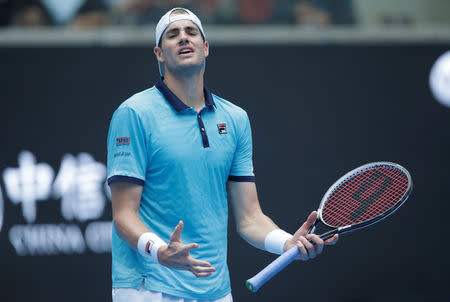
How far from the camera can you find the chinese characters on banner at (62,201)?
5.59 m

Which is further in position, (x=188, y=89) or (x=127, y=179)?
(x=188, y=89)

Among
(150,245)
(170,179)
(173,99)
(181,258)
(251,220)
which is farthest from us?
(251,220)

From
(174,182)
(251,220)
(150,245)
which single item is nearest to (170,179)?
(174,182)

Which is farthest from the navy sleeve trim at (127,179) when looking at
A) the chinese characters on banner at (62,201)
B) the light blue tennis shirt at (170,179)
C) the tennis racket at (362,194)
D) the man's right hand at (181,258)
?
the chinese characters on banner at (62,201)

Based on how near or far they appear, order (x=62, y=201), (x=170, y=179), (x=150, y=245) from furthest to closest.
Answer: (x=62, y=201), (x=170, y=179), (x=150, y=245)

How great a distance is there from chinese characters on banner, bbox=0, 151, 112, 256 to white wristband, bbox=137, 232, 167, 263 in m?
3.12

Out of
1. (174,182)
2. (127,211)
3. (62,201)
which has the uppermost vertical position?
(174,182)

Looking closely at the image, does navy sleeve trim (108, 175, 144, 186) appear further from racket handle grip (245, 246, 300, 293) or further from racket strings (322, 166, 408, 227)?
racket strings (322, 166, 408, 227)

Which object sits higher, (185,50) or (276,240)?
(185,50)

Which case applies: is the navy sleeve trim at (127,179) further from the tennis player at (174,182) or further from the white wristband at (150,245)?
the white wristband at (150,245)

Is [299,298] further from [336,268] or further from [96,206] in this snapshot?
[96,206]

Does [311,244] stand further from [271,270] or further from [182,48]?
[182,48]

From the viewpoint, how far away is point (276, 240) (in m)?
2.99

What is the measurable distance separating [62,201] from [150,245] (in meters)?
3.26
